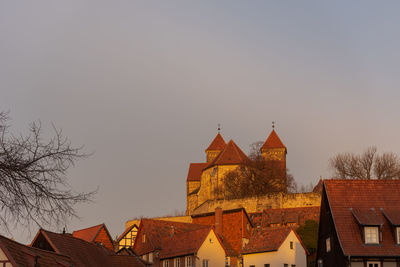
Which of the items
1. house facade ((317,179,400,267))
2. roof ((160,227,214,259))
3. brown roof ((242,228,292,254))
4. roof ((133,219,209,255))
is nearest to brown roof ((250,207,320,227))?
roof ((133,219,209,255))

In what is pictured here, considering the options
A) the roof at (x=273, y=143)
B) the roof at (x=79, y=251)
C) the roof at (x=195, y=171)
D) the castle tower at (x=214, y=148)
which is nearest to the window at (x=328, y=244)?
the roof at (x=79, y=251)

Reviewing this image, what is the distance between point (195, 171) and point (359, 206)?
3594 inches

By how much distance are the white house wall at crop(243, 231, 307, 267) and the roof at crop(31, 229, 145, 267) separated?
1485cm

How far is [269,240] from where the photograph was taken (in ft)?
183

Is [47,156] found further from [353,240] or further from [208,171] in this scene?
[208,171]

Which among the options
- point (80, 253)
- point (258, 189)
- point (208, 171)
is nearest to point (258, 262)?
point (80, 253)

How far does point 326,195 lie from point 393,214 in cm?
408

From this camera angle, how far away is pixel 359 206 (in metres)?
39.0

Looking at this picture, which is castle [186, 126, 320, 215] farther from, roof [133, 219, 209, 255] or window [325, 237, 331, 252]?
window [325, 237, 331, 252]

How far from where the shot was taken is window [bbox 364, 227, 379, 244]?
36.9 m

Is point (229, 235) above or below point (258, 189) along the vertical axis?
below

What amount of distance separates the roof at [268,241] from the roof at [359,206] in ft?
49.8

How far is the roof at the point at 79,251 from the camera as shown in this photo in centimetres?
3512

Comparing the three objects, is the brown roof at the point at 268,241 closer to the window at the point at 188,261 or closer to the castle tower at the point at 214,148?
the window at the point at 188,261
